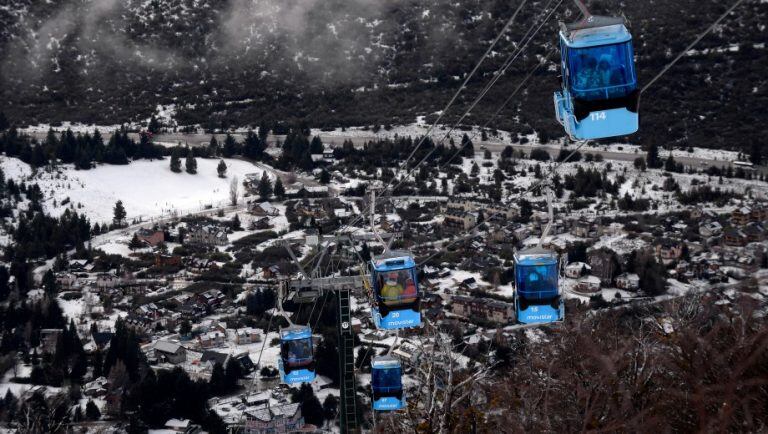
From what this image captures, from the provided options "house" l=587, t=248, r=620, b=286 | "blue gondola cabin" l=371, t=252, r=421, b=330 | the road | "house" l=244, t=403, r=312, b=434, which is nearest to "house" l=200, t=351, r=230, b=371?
"house" l=244, t=403, r=312, b=434

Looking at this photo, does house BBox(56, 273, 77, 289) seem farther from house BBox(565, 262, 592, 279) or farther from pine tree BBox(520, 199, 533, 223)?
pine tree BBox(520, 199, 533, 223)

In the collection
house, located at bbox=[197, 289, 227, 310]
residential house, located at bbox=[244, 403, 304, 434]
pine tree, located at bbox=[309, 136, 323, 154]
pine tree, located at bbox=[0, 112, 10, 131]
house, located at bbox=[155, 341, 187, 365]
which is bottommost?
residential house, located at bbox=[244, 403, 304, 434]

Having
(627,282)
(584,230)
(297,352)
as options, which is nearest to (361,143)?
(584,230)

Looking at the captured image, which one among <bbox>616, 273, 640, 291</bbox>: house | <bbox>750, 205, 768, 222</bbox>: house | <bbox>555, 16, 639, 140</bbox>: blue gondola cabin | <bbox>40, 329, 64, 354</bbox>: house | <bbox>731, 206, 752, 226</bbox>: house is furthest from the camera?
<bbox>750, 205, 768, 222</bbox>: house

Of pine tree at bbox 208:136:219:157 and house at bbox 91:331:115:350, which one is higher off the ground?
pine tree at bbox 208:136:219:157

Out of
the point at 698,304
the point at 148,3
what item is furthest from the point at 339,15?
the point at 698,304

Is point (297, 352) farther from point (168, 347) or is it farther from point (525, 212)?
point (525, 212)

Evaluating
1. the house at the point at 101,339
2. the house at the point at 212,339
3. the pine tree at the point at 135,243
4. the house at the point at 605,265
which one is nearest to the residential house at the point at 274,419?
the house at the point at 212,339
